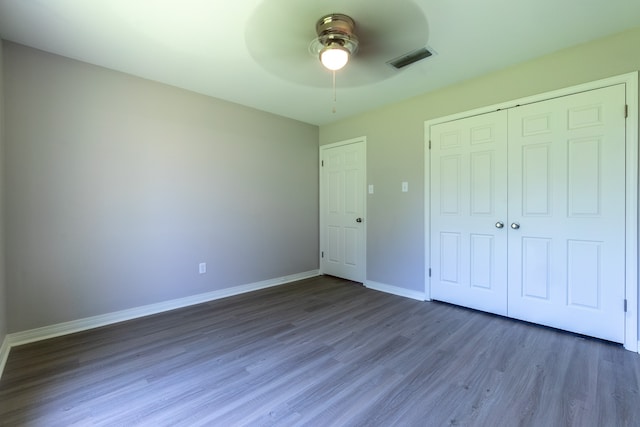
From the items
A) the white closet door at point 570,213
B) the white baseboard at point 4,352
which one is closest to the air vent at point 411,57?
the white closet door at point 570,213

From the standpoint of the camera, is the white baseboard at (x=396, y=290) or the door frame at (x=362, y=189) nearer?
the white baseboard at (x=396, y=290)

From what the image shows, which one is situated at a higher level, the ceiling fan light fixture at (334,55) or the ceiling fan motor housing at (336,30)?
the ceiling fan motor housing at (336,30)

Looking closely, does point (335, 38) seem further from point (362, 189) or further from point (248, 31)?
point (362, 189)

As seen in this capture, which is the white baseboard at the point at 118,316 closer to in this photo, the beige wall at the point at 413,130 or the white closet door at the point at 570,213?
the beige wall at the point at 413,130

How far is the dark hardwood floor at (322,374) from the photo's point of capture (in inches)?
59.6

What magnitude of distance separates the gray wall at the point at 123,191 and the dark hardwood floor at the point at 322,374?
1.53 feet

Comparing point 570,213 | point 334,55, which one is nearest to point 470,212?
point 570,213

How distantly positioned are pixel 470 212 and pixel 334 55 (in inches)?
82.1

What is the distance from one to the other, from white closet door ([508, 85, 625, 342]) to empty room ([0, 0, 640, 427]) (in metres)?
0.02

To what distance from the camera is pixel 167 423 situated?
57.2 inches

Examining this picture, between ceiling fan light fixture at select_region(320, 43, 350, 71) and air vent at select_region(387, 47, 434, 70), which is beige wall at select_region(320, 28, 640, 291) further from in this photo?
ceiling fan light fixture at select_region(320, 43, 350, 71)

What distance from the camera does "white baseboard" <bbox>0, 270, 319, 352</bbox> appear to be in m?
2.33

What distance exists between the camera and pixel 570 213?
2.39 metres

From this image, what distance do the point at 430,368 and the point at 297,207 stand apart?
2.83 meters
